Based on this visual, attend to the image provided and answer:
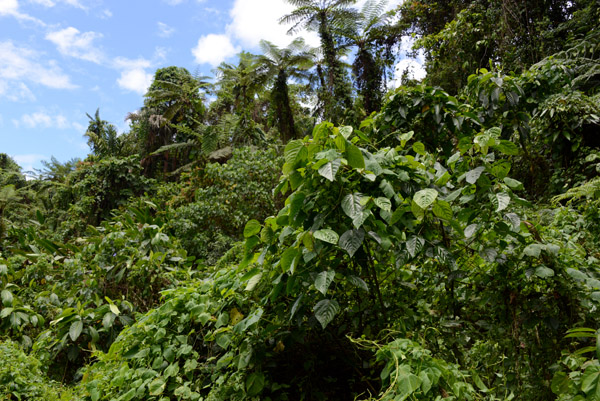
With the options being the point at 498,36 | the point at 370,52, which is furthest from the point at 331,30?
the point at 498,36

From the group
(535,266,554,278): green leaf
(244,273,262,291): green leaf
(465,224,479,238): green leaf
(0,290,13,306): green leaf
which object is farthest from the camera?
(0,290,13,306): green leaf

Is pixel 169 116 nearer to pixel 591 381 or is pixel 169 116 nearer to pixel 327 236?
pixel 327 236

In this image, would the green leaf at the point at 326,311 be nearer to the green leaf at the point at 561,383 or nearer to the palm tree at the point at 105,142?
the green leaf at the point at 561,383

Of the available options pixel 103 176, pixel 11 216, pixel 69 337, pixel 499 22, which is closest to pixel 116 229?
pixel 69 337

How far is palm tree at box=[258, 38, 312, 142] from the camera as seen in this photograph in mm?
11984

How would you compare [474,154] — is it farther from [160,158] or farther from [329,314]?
[160,158]

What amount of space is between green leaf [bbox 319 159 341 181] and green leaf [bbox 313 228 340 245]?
0.20 m

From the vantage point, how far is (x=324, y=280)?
4.96ft

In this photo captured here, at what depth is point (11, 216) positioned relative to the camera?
14562 millimetres

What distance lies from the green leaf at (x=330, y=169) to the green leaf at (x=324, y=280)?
14.1 inches

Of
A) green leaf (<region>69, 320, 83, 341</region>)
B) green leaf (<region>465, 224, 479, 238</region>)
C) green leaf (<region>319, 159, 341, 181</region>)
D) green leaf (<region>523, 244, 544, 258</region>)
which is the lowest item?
green leaf (<region>69, 320, 83, 341</region>)

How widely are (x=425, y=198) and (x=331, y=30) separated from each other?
37.0ft

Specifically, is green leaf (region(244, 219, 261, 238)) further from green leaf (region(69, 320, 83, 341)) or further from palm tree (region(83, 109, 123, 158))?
palm tree (region(83, 109, 123, 158))

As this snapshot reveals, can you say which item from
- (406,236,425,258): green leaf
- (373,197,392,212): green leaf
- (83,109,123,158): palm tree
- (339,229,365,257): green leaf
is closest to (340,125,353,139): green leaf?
(373,197,392,212): green leaf
